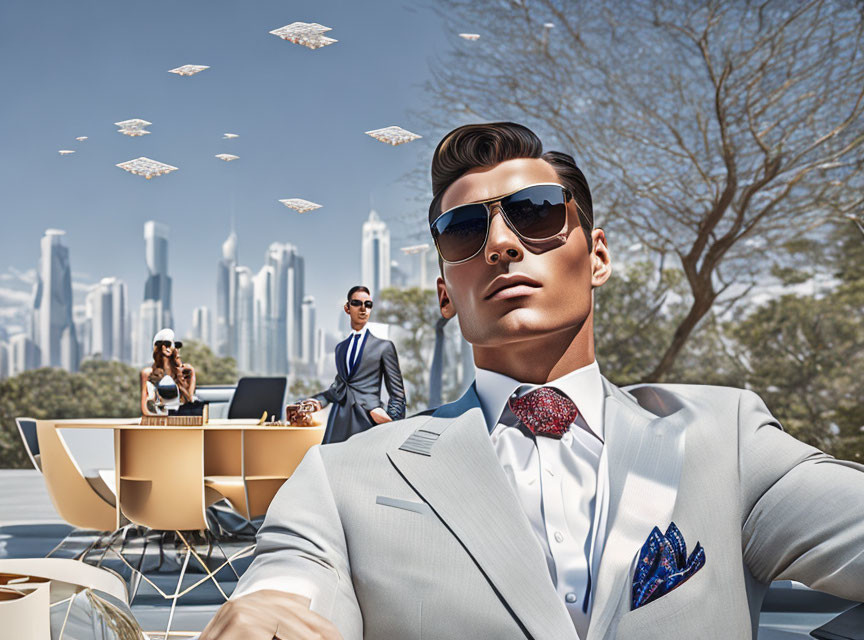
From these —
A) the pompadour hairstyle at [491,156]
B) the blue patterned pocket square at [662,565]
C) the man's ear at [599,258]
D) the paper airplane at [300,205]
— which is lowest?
the blue patterned pocket square at [662,565]

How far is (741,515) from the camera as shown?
1.04m

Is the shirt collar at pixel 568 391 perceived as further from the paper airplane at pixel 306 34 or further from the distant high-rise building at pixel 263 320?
the distant high-rise building at pixel 263 320

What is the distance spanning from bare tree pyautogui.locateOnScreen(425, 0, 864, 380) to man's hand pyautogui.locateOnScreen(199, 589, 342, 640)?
835 cm

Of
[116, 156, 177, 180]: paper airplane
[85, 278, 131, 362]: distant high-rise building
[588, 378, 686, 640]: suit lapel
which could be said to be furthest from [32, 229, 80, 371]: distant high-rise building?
[588, 378, 686, 640]: suit lapel

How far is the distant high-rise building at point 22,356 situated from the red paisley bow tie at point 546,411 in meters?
10.8

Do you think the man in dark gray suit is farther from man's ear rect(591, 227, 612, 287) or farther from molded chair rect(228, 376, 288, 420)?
man's ear rect(591, 227, 612, 287)

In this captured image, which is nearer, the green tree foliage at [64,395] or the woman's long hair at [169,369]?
the woman's long hair at [169,369]

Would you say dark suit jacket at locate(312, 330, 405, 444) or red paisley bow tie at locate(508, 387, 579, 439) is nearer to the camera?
red paisley bow tie at locate(508, 387, 579, 439)

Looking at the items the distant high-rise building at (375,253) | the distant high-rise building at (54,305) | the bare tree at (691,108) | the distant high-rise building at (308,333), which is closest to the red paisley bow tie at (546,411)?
the bare tree at (691,108)

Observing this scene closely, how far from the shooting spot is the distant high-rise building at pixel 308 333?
403 inches

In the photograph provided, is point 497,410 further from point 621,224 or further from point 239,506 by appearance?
point 621,224

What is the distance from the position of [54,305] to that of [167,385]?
755 centimetres

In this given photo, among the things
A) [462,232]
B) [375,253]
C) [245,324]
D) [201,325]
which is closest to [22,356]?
[201,325]

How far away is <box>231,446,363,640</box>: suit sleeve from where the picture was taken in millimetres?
893
